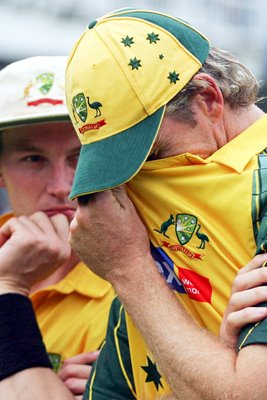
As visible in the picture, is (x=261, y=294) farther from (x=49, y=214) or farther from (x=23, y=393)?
(x=49, y=214)

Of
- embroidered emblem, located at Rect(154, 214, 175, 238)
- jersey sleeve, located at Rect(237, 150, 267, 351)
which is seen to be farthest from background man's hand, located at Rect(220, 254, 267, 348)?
embroidered emblem, located at Rect(154, 214, 175, 238)

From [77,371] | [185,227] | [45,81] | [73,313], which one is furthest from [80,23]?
[185,227]

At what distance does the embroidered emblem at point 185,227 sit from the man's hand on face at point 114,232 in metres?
0.11

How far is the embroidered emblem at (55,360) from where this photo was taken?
3195mm

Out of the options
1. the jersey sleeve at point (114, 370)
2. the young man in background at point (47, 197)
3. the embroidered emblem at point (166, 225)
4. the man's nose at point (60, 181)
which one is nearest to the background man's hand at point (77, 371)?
the young man in background at point (47, 197)

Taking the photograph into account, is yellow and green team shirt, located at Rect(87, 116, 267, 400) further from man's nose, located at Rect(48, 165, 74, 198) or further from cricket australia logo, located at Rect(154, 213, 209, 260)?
man's nose, located at Rect(48, 165, 74, 198)

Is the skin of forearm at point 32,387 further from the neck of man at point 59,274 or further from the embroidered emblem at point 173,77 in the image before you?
A: the embroidered emblem at point 173,77

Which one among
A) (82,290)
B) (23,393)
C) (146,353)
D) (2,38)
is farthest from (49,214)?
(2,38)

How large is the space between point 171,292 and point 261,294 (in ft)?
1.03

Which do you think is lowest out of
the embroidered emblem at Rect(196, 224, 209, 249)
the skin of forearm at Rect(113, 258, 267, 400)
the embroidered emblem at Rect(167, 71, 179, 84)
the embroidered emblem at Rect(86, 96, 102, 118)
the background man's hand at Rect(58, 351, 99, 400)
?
the background man's hand at Rect(58, 351, 99, 400)

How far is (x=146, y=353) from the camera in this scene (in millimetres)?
2533

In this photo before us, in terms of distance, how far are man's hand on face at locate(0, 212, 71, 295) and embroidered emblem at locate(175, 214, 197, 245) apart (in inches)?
38.1

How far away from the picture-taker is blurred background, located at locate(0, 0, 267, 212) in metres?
6.88

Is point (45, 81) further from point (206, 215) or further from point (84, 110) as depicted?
point (206, 215)
